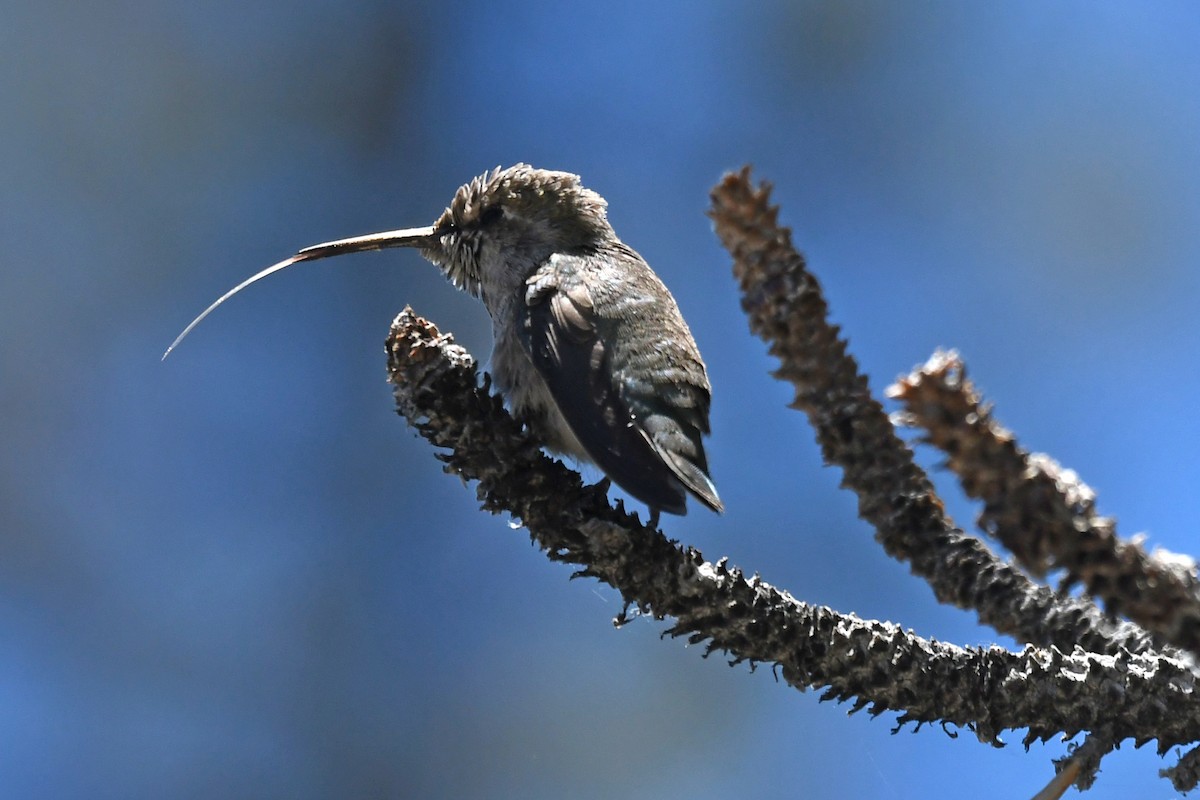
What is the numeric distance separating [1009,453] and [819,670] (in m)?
0.57

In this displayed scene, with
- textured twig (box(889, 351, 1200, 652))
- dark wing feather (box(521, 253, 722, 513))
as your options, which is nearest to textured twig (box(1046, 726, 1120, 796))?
textured twig (box(889, 351, 1200, 652))

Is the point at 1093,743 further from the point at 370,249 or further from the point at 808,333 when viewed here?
the point at 370,249

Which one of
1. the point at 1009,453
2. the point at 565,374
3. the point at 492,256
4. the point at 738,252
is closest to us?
the point at 1009,453

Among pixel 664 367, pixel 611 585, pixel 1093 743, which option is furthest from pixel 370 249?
pixel 1093 743

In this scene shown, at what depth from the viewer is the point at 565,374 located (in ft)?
6.19

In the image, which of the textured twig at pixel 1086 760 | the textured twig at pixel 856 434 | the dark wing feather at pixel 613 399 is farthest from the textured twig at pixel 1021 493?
the dark wing feather at pixel 613 399

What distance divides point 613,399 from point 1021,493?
1.17 metres

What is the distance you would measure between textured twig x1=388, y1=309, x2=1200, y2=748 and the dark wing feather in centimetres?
29

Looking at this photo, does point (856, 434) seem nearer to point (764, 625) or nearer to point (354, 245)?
point (764, 625)

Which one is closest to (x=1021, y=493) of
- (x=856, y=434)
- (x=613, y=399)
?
(x=856, y=434)

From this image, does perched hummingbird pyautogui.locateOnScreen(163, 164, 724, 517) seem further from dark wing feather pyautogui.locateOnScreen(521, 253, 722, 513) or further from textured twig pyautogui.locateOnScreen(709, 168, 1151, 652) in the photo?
textured twig pyautogui.locateOnScreen(709, 168, 1151, 652)

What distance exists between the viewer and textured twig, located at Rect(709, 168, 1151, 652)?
3.21 ft

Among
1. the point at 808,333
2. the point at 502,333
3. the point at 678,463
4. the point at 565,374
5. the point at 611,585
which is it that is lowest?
the point at 611,585

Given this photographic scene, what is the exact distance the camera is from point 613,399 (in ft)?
6.04
